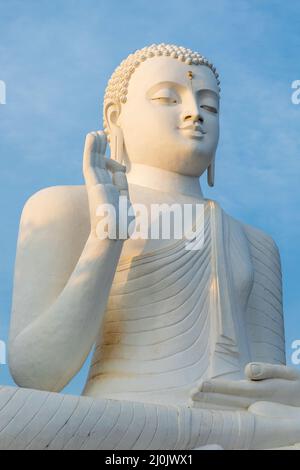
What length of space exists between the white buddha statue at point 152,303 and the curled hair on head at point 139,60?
1 cm

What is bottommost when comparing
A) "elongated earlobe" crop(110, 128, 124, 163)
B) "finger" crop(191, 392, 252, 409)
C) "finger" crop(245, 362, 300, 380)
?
"finger" crop(191, 392, 252, 409)

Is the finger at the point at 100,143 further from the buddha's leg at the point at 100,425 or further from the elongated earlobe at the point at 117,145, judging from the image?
the buddha's leg at the point at 100,425

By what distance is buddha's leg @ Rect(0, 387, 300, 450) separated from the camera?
6676mm

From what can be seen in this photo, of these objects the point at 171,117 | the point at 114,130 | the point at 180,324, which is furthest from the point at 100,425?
the point at 114,130

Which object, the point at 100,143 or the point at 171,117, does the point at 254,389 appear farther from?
the point at 171,117

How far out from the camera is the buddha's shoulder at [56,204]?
8406mm

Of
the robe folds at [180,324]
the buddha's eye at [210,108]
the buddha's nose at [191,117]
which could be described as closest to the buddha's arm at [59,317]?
the robe folds at [180,324]

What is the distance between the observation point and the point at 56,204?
8.45 m

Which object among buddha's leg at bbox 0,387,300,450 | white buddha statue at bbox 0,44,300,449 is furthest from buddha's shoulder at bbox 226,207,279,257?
buddha's leg at bbox 0,387,300,450

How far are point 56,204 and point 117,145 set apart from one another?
0.88 meters

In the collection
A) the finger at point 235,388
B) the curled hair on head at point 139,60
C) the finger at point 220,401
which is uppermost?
the curled hair on head at point 139,60

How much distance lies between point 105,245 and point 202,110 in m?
1.64

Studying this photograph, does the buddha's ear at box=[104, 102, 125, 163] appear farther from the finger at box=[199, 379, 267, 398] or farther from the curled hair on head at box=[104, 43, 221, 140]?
the finger at box=[199, 379, 267, 398]

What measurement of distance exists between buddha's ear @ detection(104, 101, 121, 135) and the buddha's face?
117 mm
